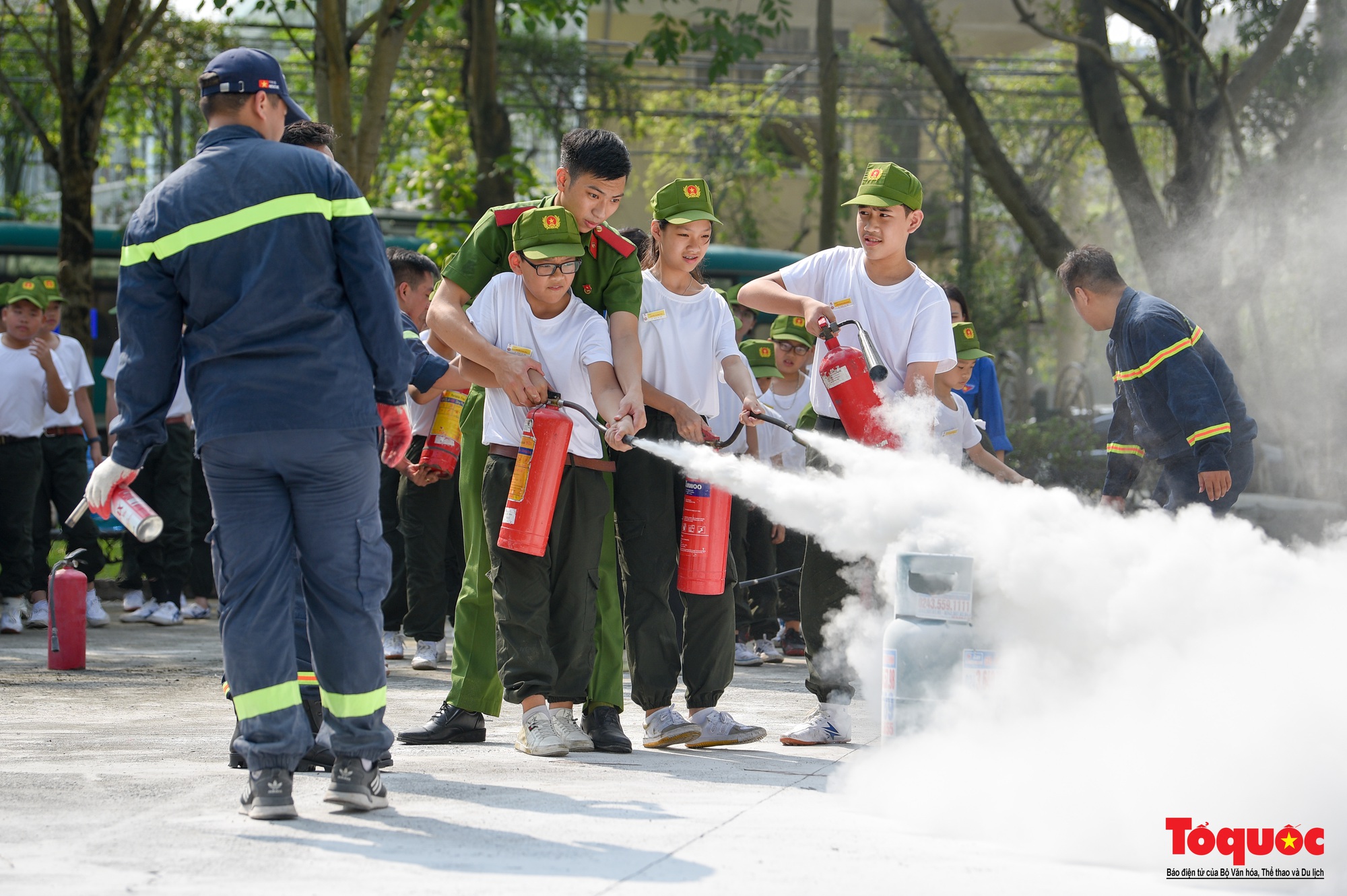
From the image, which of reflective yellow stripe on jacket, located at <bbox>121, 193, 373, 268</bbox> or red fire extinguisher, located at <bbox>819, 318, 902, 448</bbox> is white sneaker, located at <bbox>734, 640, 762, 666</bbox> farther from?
reflective yellow stripe on jacket, located at <bbox>121, 193, 373, 268</bbox>

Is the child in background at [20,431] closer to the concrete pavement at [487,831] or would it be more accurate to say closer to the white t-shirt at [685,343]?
the concrete pavement at [487,831]

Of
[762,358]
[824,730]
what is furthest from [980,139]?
[824,730]

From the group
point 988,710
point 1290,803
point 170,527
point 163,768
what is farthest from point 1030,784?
point 170,527

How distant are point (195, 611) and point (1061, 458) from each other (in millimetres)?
9225

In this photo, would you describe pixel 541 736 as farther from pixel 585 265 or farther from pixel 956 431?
pixel 956 431

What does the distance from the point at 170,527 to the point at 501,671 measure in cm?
507

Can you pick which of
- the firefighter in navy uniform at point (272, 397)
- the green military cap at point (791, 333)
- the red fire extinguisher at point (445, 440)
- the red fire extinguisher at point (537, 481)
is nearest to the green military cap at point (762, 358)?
the green military cap at point (791, 333)

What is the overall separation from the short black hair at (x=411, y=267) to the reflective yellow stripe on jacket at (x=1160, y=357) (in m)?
3.46

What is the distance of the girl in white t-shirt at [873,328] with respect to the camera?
5121 mm

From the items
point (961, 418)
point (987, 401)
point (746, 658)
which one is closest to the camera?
point (961, 418)

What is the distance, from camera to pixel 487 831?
3.57 m

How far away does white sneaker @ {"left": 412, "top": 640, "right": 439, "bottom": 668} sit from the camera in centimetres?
744

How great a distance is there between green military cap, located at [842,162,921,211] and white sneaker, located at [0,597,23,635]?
253 inches

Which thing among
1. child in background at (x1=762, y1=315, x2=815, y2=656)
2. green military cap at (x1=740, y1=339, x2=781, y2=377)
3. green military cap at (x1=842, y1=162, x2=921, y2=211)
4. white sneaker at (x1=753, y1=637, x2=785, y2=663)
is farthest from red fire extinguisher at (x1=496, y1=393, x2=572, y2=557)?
green military cap at (x1=740, y1=339, x2=781, y2=377)
